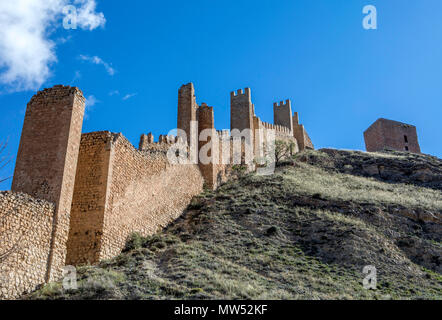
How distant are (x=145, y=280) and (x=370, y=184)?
20.8 metres

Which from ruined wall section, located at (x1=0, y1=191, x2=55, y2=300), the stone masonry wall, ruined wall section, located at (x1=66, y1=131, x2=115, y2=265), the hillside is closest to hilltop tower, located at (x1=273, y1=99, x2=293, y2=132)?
the hillside

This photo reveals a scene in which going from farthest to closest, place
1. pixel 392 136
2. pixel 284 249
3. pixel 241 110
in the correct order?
pixel 392 136
pixel 241 110
pixel 284 249

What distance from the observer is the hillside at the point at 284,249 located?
11234 millimetres

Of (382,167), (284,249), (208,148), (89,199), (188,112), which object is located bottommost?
(284,249)

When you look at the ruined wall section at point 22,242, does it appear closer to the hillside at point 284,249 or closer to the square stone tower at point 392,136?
the hillside at point 284,249

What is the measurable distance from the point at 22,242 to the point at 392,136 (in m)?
45.1

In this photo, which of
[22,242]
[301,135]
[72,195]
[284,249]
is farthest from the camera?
[301,135]

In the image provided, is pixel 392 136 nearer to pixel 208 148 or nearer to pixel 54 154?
pixel 208 148

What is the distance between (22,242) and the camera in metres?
10.5

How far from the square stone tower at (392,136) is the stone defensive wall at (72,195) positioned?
3218 centimetres

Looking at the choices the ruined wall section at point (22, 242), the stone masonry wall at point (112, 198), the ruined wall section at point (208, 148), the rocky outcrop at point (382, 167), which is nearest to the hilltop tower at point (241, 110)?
the rocky outcrop at point (382, 167)

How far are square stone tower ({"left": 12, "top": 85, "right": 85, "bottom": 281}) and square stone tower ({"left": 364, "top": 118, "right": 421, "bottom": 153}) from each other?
4007 cm

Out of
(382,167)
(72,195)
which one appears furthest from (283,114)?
(72,195)
